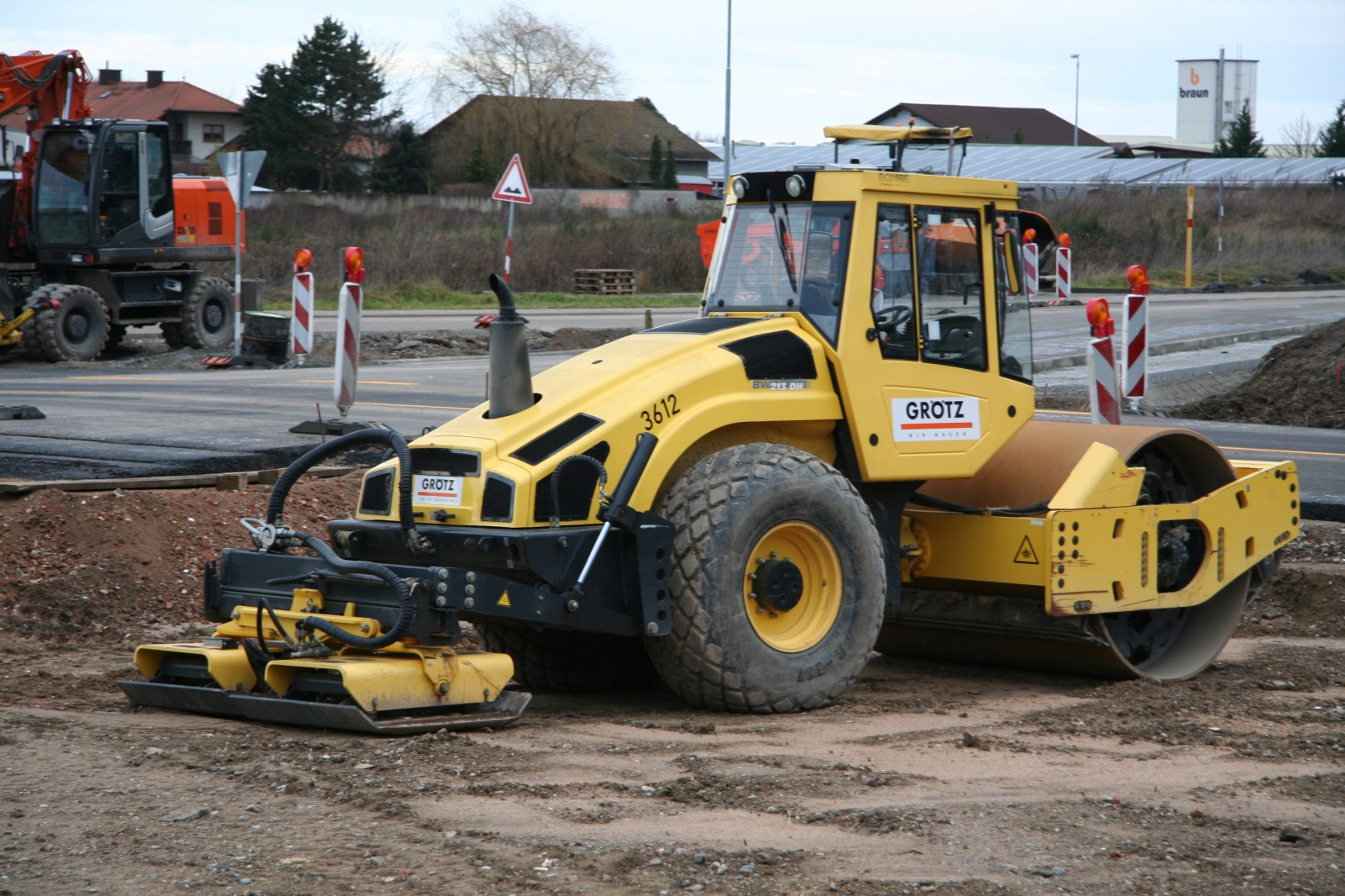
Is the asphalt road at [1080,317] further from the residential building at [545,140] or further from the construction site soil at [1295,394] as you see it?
the residential building at [545,140]

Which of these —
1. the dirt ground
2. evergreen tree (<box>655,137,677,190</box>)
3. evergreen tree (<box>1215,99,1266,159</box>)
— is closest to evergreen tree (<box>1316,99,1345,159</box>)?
evergreen tree (<box>1215,99,1266,159</box>)

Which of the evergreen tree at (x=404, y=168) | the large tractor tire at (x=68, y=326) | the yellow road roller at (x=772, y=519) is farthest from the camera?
the evergreen tree at (x=404, y=168)

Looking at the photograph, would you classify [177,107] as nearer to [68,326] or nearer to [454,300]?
[454,300]

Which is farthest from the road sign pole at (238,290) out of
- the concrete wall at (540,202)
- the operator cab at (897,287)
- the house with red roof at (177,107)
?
the house with red roof at (177,107)

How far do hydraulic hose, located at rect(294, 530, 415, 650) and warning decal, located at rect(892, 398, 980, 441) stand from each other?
2.38m

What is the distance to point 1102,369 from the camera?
11.4 meters

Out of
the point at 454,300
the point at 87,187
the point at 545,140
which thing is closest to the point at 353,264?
the point at 87,187

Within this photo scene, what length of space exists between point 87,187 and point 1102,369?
15.6 metres

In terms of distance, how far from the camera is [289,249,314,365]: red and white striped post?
598 inches

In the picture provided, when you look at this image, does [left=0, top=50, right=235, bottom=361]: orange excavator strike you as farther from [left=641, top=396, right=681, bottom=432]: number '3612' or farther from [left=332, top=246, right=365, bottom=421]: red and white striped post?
[left=641, top=396, right=681, bottom=432]: number '3612'

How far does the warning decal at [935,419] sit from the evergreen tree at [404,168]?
56141 mm

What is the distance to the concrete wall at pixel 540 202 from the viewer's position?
159 feet

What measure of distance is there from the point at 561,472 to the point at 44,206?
18.0 meters

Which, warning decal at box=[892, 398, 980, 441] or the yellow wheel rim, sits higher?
warning decal at box=[892, 398, 980, 441]
